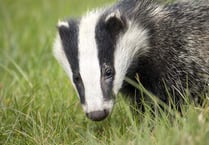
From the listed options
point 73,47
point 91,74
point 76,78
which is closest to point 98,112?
point 91,74

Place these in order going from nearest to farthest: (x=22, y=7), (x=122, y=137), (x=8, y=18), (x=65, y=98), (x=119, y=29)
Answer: (x=122, y=137) → (x=119, y=29) → (x=65, y=98) → (x=8, y=18) → (x=22, y=7)

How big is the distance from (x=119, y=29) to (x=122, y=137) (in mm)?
934

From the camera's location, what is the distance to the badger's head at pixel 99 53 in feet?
17.1

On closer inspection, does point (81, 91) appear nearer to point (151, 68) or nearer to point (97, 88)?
point (97, 88)

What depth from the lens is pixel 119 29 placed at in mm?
5523

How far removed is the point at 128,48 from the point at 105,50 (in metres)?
0.25

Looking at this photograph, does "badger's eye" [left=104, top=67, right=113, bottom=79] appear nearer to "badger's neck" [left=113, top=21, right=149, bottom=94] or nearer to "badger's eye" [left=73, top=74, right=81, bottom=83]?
"badger's neck" [left=113, top=21, right=149, bottom=94]

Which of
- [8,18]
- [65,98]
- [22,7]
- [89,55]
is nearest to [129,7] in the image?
[89,55]

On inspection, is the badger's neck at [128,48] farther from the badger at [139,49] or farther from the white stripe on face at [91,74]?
the white stripe on face at [91,74]

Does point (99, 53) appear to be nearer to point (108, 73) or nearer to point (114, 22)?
point (108, 73)

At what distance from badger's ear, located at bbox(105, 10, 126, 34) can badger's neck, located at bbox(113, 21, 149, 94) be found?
0.25 feet

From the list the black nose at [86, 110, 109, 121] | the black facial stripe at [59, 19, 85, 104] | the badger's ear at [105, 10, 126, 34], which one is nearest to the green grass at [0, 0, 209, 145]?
the black nose at [86, 110, 109, 121]

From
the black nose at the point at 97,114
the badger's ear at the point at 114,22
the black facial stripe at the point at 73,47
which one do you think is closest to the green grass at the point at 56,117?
the black nose at the point at 97,114

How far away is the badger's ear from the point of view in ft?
18.0
